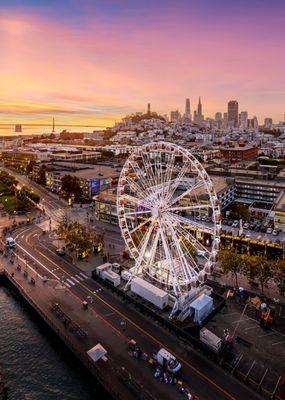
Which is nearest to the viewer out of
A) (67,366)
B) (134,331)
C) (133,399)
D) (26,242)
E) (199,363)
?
(133,399)

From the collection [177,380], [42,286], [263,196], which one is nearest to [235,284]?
[177,380]

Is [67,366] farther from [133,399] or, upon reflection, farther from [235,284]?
[235,284]

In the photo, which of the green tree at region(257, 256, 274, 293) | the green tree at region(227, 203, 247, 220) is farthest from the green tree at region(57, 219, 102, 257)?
the green tree at region(227, 203, 247, 220)

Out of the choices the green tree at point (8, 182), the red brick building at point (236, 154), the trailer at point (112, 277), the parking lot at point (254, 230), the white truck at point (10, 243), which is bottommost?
the trailer at point (112, 277)

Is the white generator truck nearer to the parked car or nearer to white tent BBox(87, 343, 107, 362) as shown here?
white tent BBox(87, 343, 107, 362)

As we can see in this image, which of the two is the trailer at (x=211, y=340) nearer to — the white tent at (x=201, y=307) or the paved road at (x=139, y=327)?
the paved road at (x=139, y=327)

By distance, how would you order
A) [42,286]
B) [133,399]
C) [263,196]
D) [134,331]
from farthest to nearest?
1. [263,196]
2. [42,286]
3. [134,331]
4. [133,399]

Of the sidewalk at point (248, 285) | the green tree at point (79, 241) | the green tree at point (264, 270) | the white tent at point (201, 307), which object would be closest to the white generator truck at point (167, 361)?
the white tent at point (201, 307)
